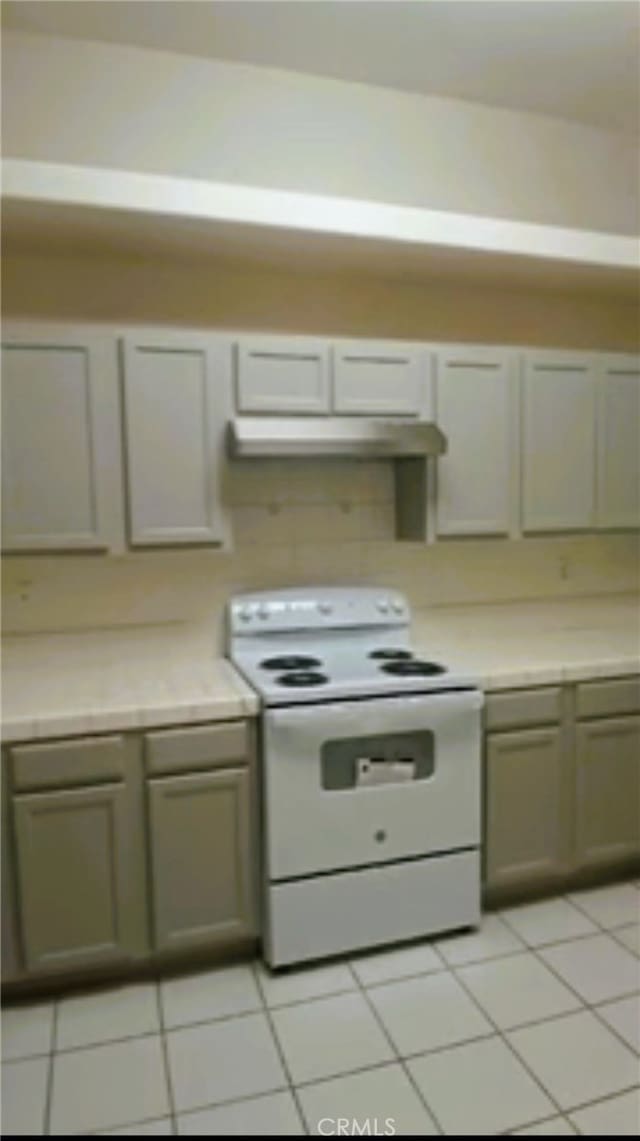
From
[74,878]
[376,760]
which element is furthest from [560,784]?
[74,878]

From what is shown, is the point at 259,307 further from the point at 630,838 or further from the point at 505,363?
the point at 630,838

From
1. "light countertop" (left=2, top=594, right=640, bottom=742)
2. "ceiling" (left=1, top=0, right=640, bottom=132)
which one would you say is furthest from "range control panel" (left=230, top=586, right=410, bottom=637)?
"ceiling" (left=1, top=0, right=640, bottom=132)

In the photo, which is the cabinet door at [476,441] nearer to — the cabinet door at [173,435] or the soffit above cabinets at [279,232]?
the soffit above cabinets at [279,232]

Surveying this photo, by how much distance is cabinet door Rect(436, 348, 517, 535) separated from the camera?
2783mm

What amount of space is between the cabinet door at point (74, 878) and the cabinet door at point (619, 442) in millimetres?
2173

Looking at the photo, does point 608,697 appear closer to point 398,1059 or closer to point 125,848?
point 398,1059

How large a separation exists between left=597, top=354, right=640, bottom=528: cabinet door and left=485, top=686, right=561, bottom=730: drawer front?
2.82 feet

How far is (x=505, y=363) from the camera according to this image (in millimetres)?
2857

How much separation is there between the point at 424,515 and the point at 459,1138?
186 centimetres

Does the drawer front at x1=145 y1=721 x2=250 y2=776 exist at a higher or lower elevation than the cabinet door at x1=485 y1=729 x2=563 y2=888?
higher

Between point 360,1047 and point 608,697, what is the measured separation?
140cm

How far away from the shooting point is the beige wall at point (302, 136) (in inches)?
94.6

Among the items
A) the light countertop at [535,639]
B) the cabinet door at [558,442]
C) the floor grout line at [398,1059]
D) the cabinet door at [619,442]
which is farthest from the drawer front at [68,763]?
the cabinet door at [619,442]

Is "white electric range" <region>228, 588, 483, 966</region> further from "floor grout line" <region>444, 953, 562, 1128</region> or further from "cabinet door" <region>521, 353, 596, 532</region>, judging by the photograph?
"cabinet door" <region>521, 353, 596, 532</region>
